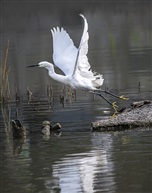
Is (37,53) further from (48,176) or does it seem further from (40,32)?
(48,176)

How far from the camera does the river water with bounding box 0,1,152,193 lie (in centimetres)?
1141

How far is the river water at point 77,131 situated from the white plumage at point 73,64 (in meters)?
0.70

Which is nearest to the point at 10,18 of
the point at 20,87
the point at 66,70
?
the point at 20,87

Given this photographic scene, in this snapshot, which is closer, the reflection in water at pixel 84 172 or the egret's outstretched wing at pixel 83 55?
the reflection in water at pixel 84 172

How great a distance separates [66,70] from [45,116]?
106 cm


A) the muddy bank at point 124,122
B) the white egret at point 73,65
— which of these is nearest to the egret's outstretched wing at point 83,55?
the white egret at point 73,65

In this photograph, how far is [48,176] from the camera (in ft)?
38.7

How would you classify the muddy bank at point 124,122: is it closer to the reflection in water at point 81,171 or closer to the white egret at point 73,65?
the white egret at point 73,65

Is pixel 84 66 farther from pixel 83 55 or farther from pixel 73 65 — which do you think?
pixel 73 65

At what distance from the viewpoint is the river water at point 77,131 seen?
37.4 ft

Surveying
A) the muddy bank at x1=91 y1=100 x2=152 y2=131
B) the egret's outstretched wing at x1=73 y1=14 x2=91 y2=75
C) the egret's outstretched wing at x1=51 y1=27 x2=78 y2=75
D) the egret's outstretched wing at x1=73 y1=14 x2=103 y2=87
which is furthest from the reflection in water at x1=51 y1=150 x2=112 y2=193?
the egret's outstretched wing at x1=51 y1=27 x2=78 y2=75

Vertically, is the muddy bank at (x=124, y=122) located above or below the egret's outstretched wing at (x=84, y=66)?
below

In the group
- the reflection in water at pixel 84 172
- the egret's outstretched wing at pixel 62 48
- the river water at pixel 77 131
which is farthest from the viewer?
the egret's outstretched wing at pixel 62 48

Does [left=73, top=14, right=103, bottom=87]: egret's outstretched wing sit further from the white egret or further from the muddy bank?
the muddy bank
